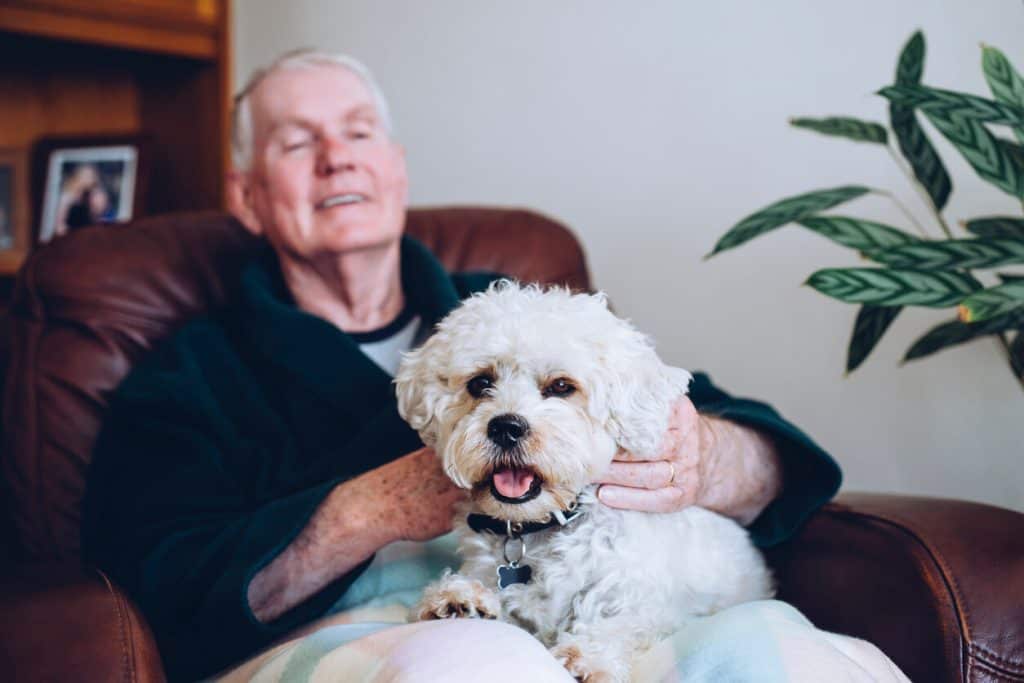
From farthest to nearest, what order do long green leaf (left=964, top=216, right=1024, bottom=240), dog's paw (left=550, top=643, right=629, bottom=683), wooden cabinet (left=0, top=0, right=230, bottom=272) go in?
wooden cabinet (left=0, top=0, right=230, bottom=272) → long green leaf (left=964, top=216, right=1024, bottom=240) → dog's paw (left=550, top=643, right=629, bottom=683)

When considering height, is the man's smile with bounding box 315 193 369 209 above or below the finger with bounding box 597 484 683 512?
above

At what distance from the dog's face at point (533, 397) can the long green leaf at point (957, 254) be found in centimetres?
39

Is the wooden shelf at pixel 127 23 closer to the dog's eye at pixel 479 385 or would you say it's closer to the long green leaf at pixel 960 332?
the dog's eye at pixel 479 385

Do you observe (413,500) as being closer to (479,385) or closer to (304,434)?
(479,385)

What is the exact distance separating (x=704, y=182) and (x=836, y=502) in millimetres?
946

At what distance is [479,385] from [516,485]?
16 centimetres

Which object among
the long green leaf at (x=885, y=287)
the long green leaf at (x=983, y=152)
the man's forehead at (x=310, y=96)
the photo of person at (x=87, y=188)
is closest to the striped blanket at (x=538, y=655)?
the long green leaf at (x=885, y=287)

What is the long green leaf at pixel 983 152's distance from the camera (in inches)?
57.7

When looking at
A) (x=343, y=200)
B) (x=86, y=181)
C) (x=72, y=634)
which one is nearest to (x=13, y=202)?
(x=86, y=181)

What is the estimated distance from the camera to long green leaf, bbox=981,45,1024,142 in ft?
4.62

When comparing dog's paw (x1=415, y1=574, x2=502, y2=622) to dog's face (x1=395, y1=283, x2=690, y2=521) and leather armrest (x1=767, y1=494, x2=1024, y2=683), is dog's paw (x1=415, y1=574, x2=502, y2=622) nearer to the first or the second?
dog's face (x1=395, y1=283, x2=690, y2=521)

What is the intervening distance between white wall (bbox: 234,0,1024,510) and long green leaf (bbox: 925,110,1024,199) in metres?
0.48

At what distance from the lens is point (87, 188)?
2863 millimetres

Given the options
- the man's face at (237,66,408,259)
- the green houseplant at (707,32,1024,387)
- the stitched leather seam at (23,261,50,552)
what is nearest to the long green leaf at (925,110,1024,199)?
the green houseplant at (707,32,1024,387)
